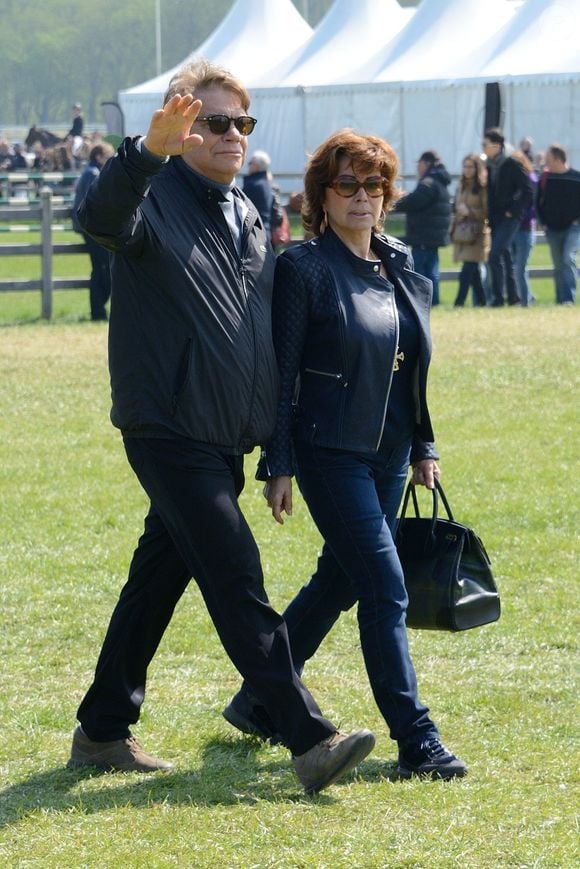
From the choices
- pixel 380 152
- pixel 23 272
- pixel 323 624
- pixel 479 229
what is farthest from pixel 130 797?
pixel 23 272

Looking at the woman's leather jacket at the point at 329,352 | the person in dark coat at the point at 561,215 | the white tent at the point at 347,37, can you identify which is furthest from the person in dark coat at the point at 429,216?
the white tent at the point at 347,37

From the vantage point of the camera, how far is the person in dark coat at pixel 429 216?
57.8ft

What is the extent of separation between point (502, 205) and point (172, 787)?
14.6 meters

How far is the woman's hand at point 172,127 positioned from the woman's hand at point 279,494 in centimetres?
105

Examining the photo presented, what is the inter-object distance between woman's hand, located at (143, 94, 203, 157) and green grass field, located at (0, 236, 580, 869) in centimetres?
174

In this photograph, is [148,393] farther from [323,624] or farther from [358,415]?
[323,624]

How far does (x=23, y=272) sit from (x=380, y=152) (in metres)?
21.3

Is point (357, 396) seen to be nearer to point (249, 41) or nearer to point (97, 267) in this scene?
point (97, 267)

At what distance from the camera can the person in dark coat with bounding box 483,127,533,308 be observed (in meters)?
18.3

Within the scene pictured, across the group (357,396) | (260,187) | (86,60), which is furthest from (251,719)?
(86,60)

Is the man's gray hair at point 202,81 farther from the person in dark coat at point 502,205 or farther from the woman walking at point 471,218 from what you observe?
the person in dark coat at point 502,205

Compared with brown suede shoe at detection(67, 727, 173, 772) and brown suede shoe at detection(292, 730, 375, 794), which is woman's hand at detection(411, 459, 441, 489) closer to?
brown suede shoe at detection(292, 730, 375, 794)

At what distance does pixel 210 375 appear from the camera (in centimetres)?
422

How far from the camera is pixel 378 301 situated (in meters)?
4.62
